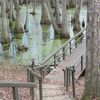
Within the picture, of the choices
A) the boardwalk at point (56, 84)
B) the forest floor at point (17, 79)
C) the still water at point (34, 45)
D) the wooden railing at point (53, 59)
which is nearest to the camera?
the forest floor at point (17, 79)

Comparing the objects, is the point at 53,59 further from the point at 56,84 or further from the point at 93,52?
the point at 93,52

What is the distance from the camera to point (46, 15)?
2953 cm

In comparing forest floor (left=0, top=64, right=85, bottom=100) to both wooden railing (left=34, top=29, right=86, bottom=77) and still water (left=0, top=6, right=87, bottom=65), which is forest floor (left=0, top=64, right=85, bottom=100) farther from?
still water (left=0, top=6, right=87, bottom=65)

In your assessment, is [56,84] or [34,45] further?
[34,45]

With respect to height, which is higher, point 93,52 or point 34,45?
point 93,52

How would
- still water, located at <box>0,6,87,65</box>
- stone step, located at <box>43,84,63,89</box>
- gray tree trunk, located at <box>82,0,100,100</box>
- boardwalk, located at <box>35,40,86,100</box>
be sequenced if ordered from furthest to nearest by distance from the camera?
1. still water, located at <box>0,6,87,65</box>
2. stone step, located at <box>43,84,63,89</box>
3. boardwalk, located at <box>35,40,86,100</box>
4. gray tree trunk, located at <box>82,0,100,100</box>

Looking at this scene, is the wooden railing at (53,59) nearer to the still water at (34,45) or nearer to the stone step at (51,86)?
the stone step at (51,86)

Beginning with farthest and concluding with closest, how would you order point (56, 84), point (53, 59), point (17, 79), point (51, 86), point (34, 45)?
point (34, 45) → point (53, 59) → point (17, 79) → point (56, 84) → point (51, 86)

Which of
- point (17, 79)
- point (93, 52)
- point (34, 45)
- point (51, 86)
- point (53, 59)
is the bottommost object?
point (34, 45)

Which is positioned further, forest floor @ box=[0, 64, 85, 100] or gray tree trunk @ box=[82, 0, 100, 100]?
forest floor @ box=[0, 64, 85, 100]

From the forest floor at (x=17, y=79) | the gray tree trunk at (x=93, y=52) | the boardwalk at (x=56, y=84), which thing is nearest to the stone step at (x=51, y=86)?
the boardwalk at (x=56, y=84)

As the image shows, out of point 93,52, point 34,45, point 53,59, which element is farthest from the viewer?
point 34,45

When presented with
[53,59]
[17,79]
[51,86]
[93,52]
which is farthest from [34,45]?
[93,52]

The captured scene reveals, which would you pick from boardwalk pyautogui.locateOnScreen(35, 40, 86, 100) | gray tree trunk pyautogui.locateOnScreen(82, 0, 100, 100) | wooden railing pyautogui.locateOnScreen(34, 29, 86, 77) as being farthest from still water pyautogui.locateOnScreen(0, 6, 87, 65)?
gray tree trunk pyautogui.locateOnScreen(82, 0, 100, 100)
